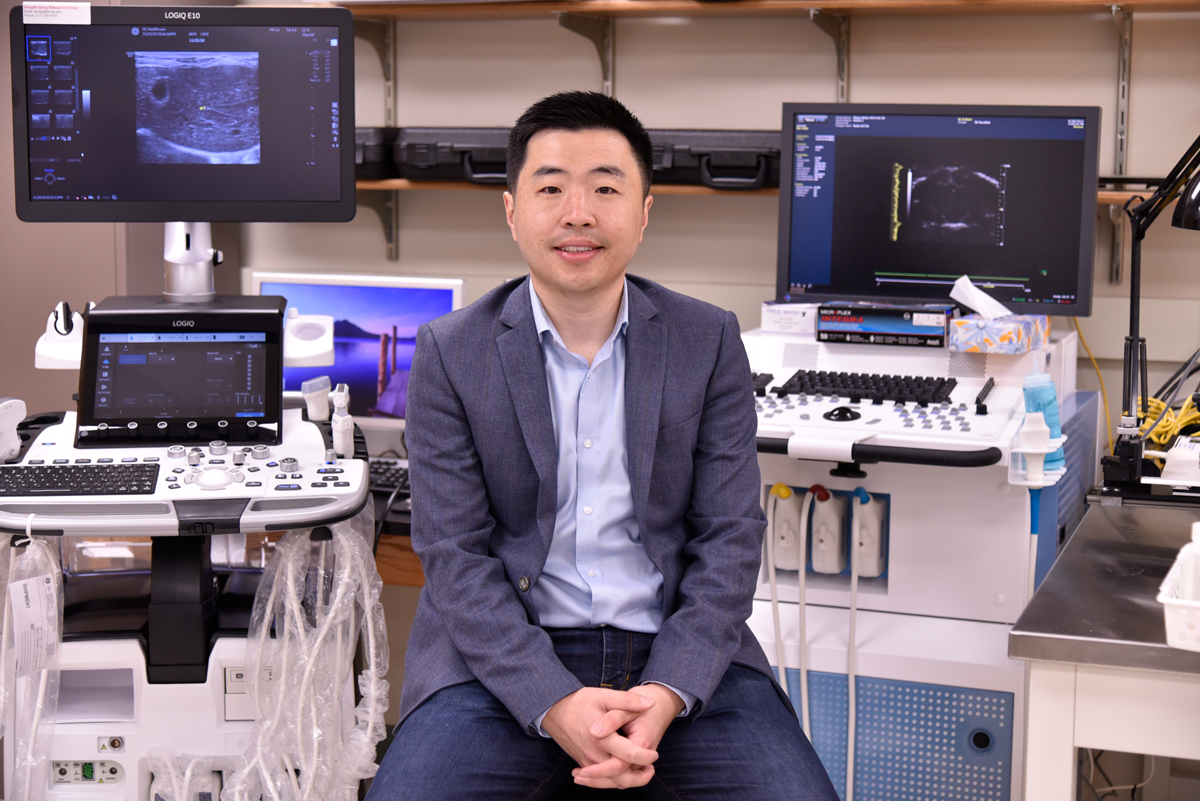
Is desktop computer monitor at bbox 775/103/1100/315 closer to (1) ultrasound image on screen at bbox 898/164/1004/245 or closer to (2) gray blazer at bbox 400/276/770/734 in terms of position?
(1) ultrasound image on screen at bbox 898/164/1004/245

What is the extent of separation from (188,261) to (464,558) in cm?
87

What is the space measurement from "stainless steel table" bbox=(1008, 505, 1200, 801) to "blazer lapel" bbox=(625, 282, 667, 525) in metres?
0.49

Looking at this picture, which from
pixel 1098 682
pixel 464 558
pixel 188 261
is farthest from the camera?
pixel 188 261

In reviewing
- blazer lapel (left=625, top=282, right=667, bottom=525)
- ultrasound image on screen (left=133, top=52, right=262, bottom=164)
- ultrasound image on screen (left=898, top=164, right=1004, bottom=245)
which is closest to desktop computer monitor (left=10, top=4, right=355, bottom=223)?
ultrasound image on screen (left=133, top=52, right=262, bottom=164)

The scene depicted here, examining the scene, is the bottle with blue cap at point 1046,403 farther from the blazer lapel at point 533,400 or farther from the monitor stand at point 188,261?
the monitor stand at point 188,261

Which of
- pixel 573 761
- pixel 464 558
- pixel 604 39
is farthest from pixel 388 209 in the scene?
pixel 573 761

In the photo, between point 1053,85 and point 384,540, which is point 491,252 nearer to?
point 384,540

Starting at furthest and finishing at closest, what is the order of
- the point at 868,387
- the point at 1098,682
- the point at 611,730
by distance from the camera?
1. the point at 868,387
2. the point at 611,730
3. the point at 1098,682

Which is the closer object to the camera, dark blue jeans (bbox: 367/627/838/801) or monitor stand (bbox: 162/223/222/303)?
dark blue jeans (bbox: 367/627/838/801)

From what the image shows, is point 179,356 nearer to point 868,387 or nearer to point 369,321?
point 369,321

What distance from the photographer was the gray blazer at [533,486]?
1450 mm

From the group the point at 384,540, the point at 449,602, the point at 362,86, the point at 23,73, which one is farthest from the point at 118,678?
the point at 362,86

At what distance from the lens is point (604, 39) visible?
286 centimetres

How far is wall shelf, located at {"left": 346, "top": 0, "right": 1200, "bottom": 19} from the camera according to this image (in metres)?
2.42
